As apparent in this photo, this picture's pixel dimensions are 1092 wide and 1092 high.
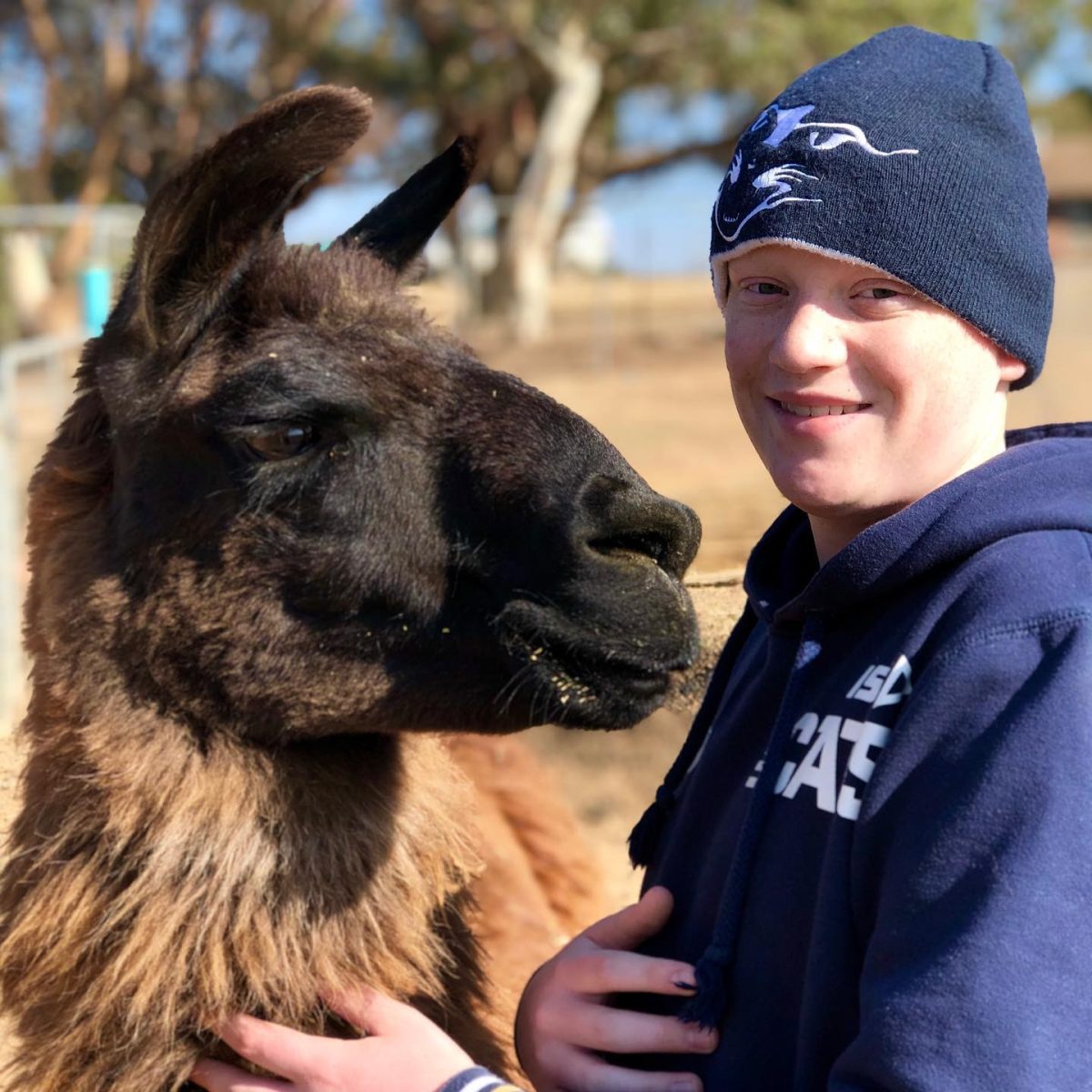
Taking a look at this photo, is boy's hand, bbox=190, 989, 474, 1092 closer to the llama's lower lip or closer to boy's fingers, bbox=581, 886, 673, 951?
boy's fingers, bbox=581, 886, 673, 951

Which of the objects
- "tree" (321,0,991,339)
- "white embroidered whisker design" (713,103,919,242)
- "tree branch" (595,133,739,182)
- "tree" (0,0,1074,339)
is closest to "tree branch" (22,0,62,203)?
"tree" (0,0,1074,339)

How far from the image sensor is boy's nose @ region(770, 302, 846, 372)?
5.47 ft

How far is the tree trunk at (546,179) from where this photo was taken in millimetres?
25469

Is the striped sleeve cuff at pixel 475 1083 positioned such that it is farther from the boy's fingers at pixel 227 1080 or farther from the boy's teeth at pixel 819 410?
the boy's teeth at pixel 819 410

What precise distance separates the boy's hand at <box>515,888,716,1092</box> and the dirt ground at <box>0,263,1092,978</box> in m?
1.24

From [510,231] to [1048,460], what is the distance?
25.6m

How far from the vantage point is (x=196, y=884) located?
7.05 ft

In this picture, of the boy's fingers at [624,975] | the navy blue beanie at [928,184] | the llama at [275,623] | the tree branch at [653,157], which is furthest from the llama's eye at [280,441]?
the tree branch at [653,157]

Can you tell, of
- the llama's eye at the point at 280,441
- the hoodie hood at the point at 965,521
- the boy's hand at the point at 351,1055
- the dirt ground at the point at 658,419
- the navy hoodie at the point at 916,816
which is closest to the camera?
the navy hoodie at the point at 916,816

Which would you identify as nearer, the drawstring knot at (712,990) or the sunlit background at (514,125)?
the drawstring knot at (712,990)

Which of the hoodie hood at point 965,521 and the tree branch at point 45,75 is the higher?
the tree branch at point 45,75

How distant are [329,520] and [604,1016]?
0.81 meters

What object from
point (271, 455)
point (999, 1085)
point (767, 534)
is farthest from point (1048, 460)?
point (271, 455)

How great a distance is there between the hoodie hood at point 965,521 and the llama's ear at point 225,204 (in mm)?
969
